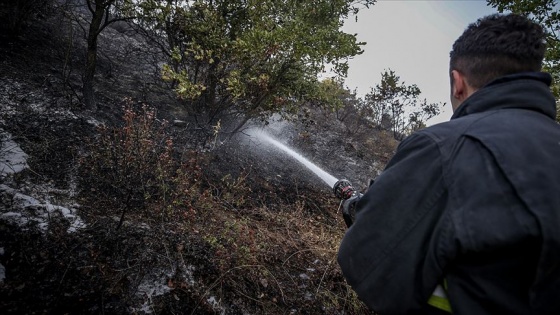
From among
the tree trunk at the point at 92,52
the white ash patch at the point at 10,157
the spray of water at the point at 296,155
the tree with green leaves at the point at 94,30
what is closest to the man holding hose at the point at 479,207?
the white ash patch at the point at 10,157

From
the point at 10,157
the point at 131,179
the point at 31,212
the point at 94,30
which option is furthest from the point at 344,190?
the point at 94,30

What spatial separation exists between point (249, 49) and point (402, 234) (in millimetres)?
4388

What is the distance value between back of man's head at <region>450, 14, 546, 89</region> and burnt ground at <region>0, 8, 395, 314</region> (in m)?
2.61

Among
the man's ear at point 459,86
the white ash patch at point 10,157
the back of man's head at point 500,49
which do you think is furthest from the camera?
the white ash patch at point 10,157

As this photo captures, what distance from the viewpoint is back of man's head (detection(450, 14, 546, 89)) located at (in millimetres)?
1320

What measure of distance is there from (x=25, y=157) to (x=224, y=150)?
3489 mm

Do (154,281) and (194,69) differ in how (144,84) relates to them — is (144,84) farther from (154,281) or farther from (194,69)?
(154,281)

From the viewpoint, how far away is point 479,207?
1.01 meters

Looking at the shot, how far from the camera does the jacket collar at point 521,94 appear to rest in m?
1.20

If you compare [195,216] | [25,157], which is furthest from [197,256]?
[25,157]

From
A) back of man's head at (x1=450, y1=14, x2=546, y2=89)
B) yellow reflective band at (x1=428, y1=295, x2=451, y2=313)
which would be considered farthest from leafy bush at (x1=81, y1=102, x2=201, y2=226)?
back of man's head at (x1=450, y1=14, x2=546, y2=89)

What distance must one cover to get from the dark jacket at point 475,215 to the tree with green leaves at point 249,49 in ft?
13.3

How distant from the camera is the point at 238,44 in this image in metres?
4.80

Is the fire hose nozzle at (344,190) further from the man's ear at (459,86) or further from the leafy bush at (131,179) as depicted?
the leafy bush at (131,179)
